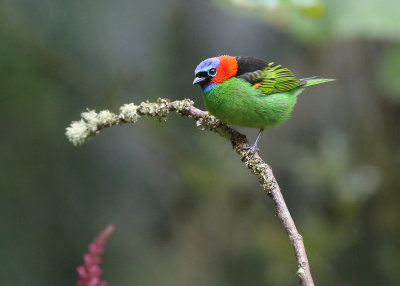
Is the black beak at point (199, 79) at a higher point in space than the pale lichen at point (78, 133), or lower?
higher

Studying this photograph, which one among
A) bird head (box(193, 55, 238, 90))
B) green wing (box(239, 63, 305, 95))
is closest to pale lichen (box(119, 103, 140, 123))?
bird head (box(193, 55, 238, 90))

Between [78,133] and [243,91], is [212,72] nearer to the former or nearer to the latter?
[243,91]

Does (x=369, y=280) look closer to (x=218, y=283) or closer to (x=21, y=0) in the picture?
(x=218, y=283)

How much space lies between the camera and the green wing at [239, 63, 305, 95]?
326 centimetres

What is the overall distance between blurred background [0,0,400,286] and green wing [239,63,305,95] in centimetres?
85

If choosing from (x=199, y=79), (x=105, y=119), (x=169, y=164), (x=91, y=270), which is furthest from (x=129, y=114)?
(x=169, y=164)

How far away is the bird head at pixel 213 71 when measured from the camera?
3.13 metres

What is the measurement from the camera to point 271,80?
3.36 metres

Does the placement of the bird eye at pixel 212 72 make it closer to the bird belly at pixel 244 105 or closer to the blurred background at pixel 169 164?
the bird belly at pixel 244 105

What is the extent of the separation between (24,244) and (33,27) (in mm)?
1796

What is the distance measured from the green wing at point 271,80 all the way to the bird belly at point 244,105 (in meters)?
0.04

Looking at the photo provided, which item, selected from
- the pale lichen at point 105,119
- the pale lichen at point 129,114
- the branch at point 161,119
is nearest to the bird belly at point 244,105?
the branch at point 161,119

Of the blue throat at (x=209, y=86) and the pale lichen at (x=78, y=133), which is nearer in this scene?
the pale lichen at (x=78, y=133)

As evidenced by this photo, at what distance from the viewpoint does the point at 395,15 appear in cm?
356
